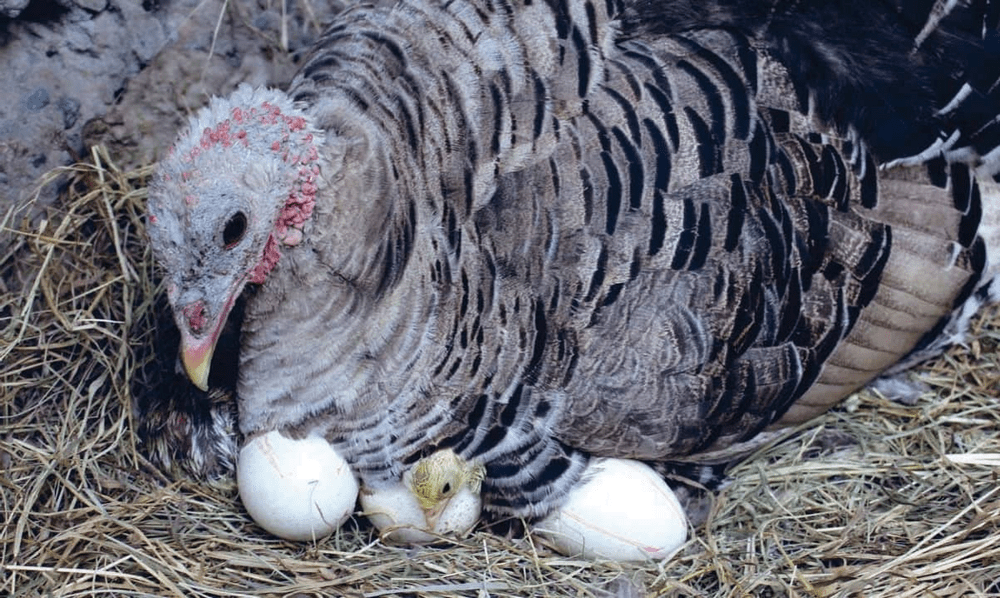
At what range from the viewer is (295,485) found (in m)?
2.97

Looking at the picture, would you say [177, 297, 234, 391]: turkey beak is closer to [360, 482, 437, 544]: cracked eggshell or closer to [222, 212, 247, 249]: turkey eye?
[222, 212, 247, 249]: turkey eye

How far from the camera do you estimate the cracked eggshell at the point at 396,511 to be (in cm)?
309

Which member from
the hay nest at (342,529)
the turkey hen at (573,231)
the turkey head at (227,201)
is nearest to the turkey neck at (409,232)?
the turkey hen at (573,231)

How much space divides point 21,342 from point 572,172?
1.96m

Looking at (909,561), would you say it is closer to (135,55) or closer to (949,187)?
(949,187)

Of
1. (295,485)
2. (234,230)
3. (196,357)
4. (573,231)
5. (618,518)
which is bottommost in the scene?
(618,518)

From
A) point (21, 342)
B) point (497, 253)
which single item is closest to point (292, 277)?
point (497, 253)

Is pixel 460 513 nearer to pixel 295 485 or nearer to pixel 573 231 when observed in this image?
pixel 295 485

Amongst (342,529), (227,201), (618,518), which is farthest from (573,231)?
(342,529)

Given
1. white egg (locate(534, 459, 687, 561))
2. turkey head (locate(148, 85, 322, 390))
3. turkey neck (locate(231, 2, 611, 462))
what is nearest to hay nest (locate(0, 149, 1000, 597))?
white egg (locate(534, 459, 687, 561))

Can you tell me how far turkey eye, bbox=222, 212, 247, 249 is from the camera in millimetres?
2643

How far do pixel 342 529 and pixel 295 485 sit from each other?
1.24ft

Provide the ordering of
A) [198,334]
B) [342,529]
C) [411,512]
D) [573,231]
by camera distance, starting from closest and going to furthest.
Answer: [198,334] → [573,231] → [411,512] → [342,529]

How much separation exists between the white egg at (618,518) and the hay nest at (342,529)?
0.06 metres
